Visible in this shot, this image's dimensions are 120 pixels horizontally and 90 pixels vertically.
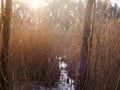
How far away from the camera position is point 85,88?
271cm

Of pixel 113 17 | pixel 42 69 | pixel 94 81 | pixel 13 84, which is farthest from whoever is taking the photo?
pixel 42 69

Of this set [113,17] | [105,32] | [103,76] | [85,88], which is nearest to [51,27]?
[113,17]

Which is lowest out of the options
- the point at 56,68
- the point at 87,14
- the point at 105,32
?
the point at 56,68

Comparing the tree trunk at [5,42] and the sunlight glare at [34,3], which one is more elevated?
the sunlight glare at [34,3]

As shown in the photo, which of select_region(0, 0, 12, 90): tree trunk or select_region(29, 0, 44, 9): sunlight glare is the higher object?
select_region(29, 0, 44, 9): sunlight glare

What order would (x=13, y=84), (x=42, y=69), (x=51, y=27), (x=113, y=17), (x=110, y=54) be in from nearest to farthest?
1. (x=13, y=84)
2. (x=110, y=54)
3. (x=113, y=17)
4. (x=42, y=69)
5. (x=51, y=27)

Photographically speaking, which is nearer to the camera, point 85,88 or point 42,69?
point 85,88

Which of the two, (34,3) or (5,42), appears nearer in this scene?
(5,42)

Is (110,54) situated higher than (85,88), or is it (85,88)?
(110,54)

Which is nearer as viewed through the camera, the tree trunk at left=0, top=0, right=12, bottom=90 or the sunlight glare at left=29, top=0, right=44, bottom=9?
the tree trunk at left=0, top=0, right=12, bottom=90

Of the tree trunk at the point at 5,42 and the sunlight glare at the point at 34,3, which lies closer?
the tree trunk at the point at 5,42

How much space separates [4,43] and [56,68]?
161 cm

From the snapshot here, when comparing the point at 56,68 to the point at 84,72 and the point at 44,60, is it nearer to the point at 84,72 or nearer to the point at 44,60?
the point at 44,60

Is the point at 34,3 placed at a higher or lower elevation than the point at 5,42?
higher
